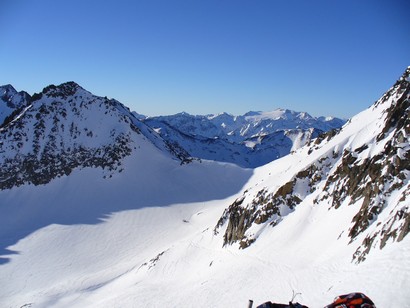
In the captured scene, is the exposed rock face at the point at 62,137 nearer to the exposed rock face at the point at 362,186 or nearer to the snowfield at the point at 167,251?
the snowfield at the point at 167,251

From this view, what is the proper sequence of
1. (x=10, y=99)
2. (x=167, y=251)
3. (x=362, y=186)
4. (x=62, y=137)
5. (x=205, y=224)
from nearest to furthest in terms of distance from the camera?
(x=362, y=186)
(x=167, y=251)
(x=205, y=224)
(x=62, y=137)
(x=10, y=99)

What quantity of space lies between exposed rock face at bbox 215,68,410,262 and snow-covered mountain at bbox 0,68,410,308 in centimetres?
13

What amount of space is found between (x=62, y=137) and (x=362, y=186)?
92.8 meters

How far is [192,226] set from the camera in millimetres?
67625

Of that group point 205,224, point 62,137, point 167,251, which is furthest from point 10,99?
point 167,251

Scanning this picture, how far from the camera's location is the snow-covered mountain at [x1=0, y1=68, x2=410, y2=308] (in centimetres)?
2377

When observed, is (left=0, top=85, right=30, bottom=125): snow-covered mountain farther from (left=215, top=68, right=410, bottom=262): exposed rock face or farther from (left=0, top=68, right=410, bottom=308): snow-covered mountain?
(left=215, top=68, right=410, bottom=262): exposed rock face

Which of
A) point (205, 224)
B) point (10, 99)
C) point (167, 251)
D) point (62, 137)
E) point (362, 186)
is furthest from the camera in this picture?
point (10, 99)

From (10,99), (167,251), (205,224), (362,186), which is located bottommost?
(205,224)

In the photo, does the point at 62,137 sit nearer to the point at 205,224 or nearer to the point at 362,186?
the point at 205,224

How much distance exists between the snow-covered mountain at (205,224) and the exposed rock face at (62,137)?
50 cm

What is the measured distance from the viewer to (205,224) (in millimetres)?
66062

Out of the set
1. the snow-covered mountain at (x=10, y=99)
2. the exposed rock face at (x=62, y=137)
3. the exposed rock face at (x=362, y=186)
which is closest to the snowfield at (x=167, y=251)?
the exposed rock face at (x=362, y=186)

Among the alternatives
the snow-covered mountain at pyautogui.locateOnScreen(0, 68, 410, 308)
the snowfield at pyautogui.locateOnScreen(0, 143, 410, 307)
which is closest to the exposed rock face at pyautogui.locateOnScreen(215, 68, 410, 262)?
the snow-covered mountain at pyautogui.locateOnScreen(0, 68, 410, 308)
